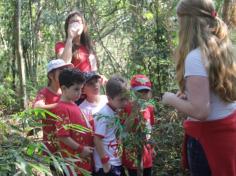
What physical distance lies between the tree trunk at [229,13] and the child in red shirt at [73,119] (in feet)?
6.97

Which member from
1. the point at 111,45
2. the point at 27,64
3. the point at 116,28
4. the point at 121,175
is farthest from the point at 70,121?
the point at 27,64

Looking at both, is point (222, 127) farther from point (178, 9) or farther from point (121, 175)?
point (121, 175)

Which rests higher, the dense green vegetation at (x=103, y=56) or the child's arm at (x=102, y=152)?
the dense green vegetation at (x=103, y=56)

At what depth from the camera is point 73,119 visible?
128 inches

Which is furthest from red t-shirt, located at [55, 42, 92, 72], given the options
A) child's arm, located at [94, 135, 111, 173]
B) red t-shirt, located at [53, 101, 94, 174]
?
child's arm, located at [94, 135, 111, 173]

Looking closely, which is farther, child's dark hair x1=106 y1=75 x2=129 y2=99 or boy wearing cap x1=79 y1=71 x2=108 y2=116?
boy wearing cap x1=79 y1=71 x2=108 y2=116

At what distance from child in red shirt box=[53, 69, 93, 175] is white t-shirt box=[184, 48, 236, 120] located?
3.18ft

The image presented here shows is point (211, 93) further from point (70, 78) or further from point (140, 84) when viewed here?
point (70, 78)

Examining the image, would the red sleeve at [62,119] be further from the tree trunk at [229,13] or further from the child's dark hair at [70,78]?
the tree trunk at [229,13]

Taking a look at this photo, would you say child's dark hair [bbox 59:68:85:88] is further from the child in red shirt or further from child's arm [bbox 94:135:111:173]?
child's arm [bbox 94:135:111:173]

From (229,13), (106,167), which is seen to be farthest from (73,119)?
(229,13)

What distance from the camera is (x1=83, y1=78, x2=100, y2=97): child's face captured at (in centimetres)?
363

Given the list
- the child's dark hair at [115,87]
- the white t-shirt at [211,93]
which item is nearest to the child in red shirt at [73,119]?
the child's dark hair at [115,87]

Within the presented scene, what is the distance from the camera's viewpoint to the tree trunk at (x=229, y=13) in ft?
15.8
